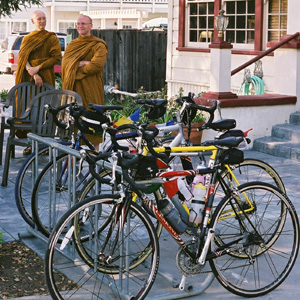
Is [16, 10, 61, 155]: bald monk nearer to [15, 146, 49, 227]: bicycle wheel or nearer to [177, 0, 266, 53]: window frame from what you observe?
[15, 146, 49, 227]: bicycle wheel

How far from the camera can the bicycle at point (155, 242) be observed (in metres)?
4.68

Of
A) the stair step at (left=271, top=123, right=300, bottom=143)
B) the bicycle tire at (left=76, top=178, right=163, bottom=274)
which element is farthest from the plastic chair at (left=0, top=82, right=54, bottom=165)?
the bicycle tire at (left=76, top=178, right=163, bottom=274)

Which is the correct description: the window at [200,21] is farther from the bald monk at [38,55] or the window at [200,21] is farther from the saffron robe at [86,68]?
the saffron robe at [86,68]

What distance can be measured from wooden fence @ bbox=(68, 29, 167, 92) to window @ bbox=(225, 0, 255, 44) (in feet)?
14.6

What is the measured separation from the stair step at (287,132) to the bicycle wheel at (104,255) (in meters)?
5.87

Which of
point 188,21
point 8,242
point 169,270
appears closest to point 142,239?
point 169,270

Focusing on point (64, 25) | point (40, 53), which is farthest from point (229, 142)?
point (64, 25)

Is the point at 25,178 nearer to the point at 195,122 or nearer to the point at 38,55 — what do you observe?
the point at 38,55

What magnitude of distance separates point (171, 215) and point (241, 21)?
33.0 feet

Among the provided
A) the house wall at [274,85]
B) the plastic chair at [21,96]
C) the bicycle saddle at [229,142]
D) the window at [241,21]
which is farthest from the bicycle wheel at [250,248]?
the window at [241,21]

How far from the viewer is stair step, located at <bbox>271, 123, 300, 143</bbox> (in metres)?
11.1

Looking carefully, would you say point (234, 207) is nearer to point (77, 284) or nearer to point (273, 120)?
point (77, 284)

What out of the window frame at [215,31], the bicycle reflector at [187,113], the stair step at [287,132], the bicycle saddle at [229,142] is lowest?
the stair step at [287,132]

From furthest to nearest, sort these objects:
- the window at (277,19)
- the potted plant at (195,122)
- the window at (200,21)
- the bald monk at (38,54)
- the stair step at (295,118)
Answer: the window at (200,21)
the window at (277,19)
the stair step at (295,118)
the potted plant at (195,122)
the bald monk at (38,54)
